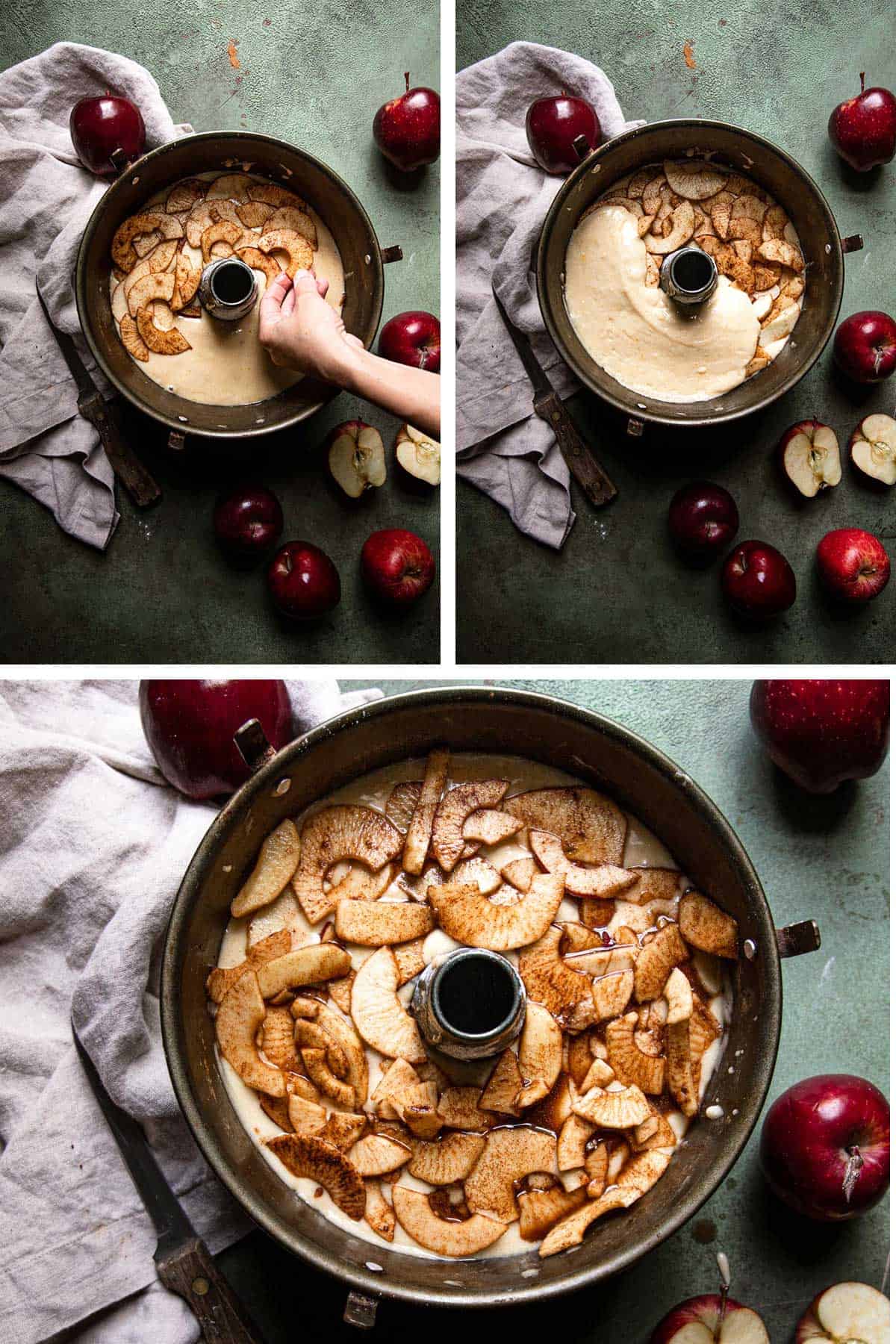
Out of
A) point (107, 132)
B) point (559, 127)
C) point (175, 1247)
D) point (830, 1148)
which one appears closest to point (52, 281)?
point (107, 132)

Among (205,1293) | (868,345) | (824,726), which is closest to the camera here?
(205,1293)

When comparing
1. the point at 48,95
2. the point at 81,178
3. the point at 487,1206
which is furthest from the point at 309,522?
the point at 487,1206

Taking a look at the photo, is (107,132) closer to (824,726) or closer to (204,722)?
(204,722)

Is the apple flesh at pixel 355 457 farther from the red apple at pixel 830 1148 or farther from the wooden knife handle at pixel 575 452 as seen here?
the red apple at pixel 830 1148

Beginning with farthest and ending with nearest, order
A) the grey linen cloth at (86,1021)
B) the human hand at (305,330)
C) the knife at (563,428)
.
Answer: the knife at (563,428) < the human hand at (305,330) < the grey linen cloth at (86,1021)

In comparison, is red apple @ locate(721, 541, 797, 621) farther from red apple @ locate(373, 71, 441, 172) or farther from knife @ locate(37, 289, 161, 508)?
knife @ locate(37, 289, 161, 508)

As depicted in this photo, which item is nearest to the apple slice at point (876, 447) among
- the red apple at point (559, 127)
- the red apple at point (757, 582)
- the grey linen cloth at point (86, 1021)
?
the red apple at point (757, 582)

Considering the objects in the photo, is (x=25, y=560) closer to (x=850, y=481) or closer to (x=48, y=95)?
(x=48, y=95)
